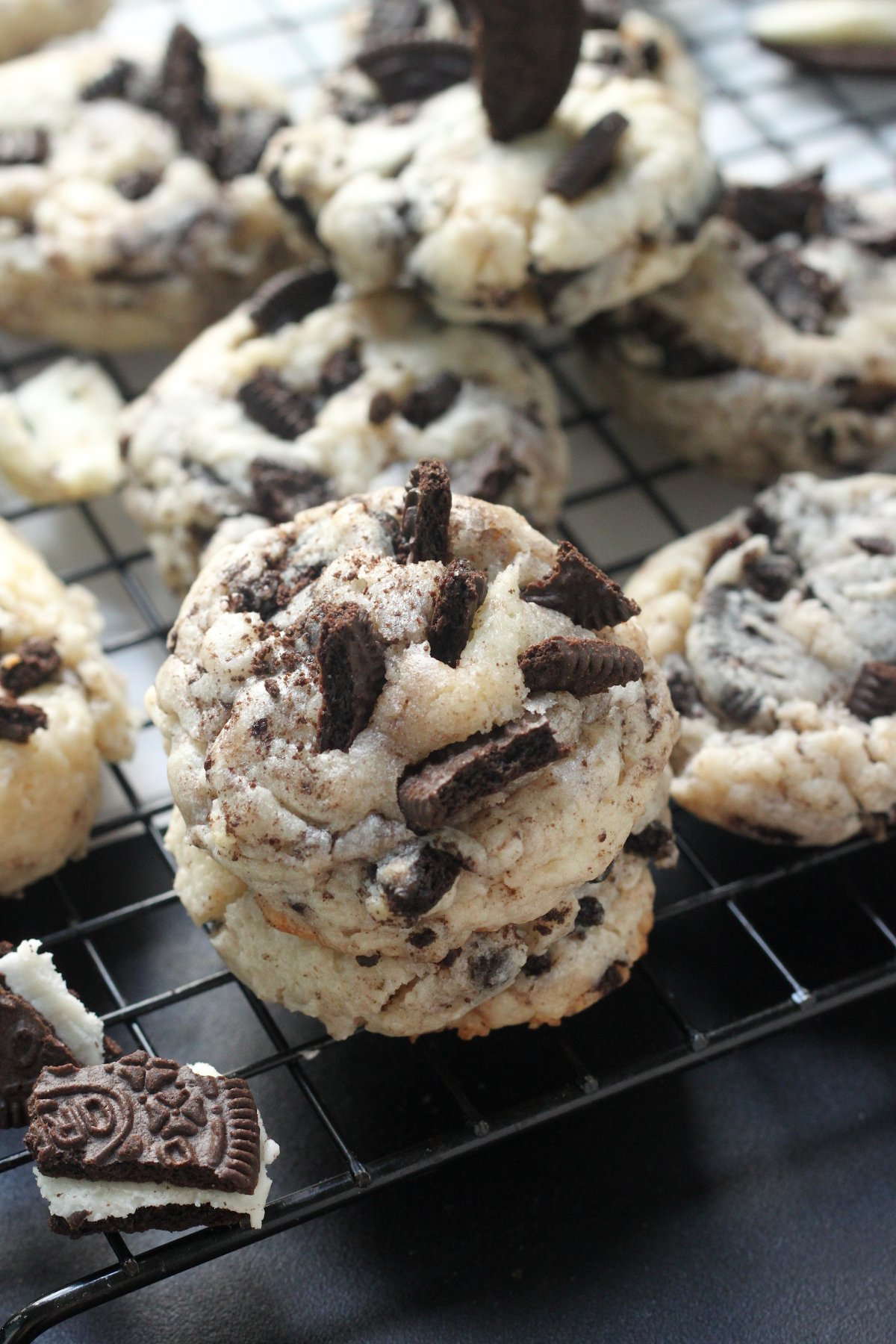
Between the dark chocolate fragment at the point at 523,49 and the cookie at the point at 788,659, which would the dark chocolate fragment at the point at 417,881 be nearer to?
the cookie at the point at 788,659

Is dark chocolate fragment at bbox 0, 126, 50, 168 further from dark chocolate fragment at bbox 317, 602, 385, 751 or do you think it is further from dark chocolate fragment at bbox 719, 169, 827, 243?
dark chocolate fragment at bbox 317, 602, 385, 751

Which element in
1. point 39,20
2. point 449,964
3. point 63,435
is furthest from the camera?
point 39,20

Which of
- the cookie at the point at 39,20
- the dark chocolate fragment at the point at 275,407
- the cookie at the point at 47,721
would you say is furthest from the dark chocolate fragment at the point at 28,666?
the cookie at the point at 39,20

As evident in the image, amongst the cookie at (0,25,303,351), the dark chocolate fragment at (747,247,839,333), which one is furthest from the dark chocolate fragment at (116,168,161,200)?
the dark chocolate fragment at (747,247,839,333)

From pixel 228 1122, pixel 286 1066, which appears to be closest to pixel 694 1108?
pixel 286 1066

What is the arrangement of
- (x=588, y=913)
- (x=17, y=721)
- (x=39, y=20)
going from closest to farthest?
(x=588, y=913)
(x=17, y=721)
(x=39, y=20)

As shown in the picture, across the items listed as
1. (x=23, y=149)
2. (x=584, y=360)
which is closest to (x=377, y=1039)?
(x=584, y=360)

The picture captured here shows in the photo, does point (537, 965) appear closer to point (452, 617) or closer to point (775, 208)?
point (452, 617)

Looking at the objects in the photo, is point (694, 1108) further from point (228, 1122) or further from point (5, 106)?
point (5, 106)
